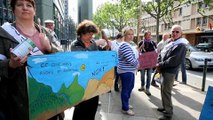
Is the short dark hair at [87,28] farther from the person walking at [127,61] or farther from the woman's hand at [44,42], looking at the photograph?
the person walking at [127,61]

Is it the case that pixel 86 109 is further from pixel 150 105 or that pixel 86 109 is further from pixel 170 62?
pixel 150 105

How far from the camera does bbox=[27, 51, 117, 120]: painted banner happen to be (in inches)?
87.4

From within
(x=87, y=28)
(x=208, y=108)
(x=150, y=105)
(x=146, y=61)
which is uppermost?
(x=87, y=28)

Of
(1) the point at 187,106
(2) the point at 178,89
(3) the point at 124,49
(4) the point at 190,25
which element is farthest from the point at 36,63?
(4) the point at 190,25

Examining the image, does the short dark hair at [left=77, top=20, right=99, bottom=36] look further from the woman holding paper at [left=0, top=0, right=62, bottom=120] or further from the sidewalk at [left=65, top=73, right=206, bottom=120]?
the sidewalk at [left=65, top=73, right=206, bottom=120]

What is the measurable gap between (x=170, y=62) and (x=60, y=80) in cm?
299

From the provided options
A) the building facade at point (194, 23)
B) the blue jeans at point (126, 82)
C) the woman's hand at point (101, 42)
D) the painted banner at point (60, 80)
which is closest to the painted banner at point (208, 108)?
the painted banner at point (60, 80)

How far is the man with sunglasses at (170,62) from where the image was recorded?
4898 mm

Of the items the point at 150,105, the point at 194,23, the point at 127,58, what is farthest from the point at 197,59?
the point at 194,23

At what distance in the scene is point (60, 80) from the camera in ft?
8.01

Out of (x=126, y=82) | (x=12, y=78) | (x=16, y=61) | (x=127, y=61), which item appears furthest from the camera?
(x=126, y=82)

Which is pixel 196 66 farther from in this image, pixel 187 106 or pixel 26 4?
pixel 26 4

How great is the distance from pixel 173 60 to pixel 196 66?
9.75 metres

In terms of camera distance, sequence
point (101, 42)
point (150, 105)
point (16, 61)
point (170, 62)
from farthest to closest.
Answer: point (150, 105), point (170, 62), point (101, 42), point (16, 61)
